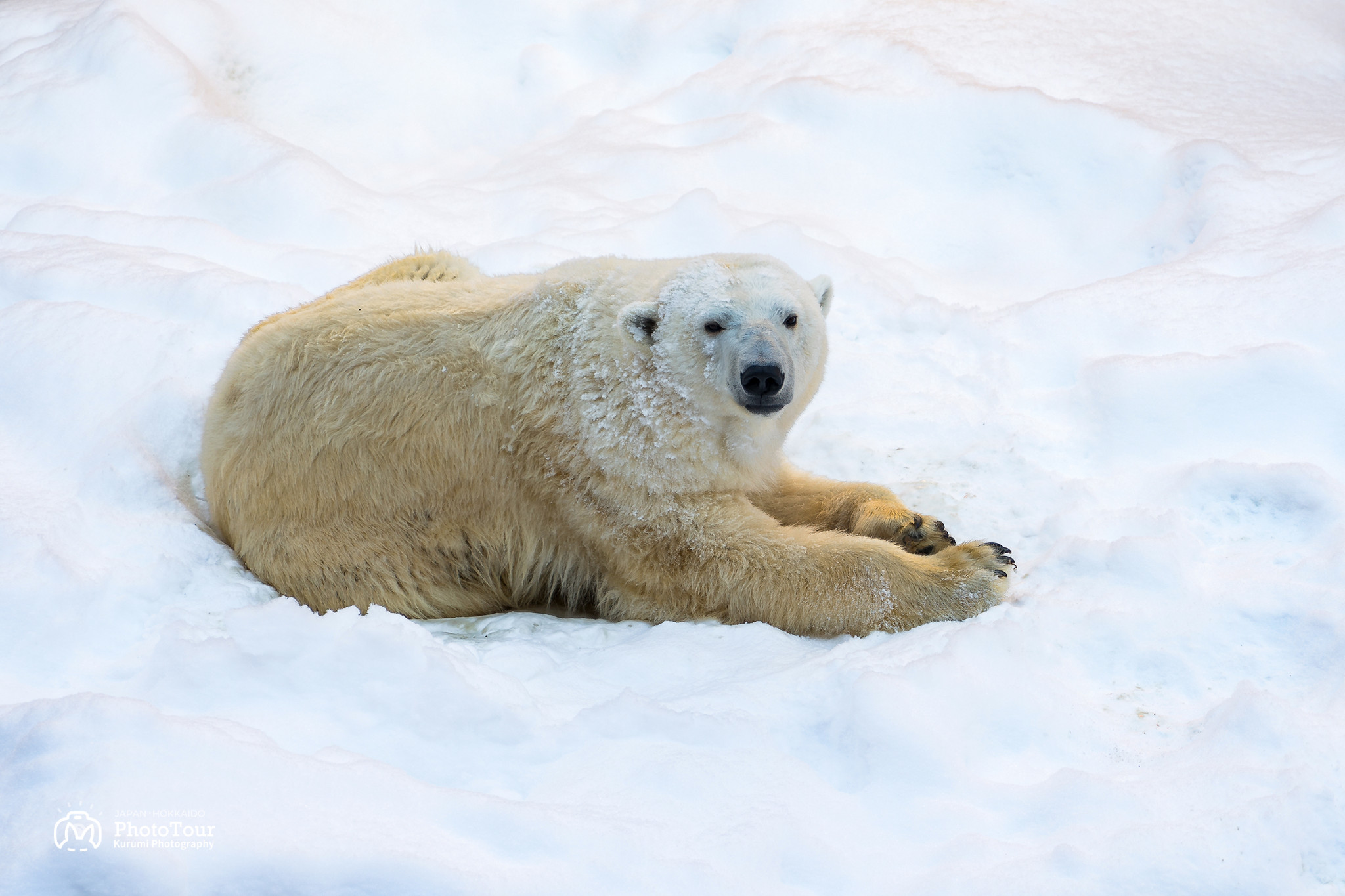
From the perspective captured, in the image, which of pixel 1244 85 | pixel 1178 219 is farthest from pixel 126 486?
pixel 1244 85

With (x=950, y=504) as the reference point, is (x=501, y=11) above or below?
above

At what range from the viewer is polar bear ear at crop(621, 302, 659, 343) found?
3236 millimetres

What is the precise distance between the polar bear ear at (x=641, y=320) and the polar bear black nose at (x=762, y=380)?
0.40 metres

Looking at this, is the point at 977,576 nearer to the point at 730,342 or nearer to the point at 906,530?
the point at 906,530

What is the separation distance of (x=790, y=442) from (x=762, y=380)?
1.21 m

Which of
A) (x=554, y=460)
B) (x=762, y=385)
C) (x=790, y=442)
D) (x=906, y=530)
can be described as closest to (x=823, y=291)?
(x=790, y=442)

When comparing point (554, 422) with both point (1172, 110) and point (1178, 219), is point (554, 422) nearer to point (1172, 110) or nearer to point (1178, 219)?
point (1178, 219)

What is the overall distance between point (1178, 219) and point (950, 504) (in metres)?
2.83

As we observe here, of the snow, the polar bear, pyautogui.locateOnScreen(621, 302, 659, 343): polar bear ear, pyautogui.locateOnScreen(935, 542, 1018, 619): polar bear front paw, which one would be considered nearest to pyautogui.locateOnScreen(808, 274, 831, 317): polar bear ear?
the polar bear

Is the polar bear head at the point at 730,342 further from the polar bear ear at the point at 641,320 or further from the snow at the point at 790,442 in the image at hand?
the snow at the point at 790,442

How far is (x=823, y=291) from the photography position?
378 centimetres

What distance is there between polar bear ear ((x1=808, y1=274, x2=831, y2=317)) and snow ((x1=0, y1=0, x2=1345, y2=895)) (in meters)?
0.66

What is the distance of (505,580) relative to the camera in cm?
356

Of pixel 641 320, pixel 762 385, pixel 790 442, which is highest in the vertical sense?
pixel 641 320
